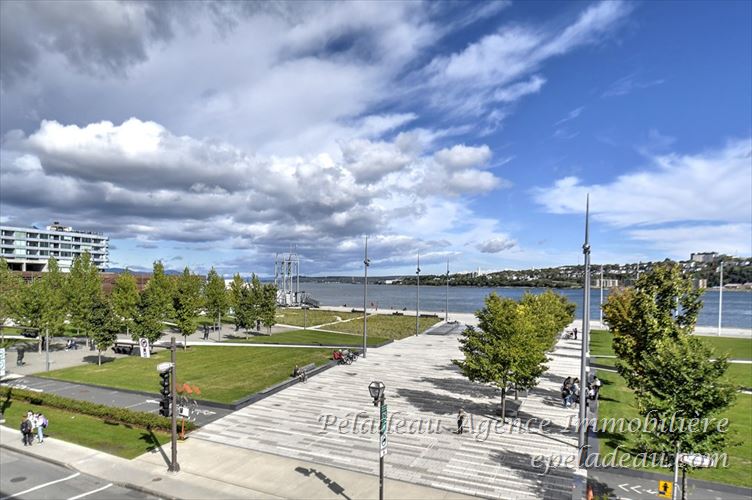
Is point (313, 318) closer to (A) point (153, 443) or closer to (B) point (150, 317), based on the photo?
(B) point (150, 317)

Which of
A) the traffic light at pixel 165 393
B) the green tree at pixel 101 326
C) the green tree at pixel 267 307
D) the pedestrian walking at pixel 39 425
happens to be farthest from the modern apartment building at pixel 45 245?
the traffic light at pixel 165 393

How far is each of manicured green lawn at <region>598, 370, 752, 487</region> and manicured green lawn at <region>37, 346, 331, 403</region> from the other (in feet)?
70.7

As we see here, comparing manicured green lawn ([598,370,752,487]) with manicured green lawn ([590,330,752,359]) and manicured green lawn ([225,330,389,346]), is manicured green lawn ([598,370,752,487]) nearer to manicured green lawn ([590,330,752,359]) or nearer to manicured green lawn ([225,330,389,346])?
manicured green lawn ([590,330,752,359])

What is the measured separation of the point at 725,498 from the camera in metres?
15.9

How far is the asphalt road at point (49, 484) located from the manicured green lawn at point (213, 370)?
10320 mm

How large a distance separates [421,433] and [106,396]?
2051cm

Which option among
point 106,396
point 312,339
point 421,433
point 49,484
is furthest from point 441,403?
point 312,339

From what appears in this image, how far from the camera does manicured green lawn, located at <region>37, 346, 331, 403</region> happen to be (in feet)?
102

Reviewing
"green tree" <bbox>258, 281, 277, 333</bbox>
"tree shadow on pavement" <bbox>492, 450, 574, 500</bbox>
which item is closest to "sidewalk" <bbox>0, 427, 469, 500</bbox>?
"tree shadow on pavement" <bbox>492, 450, 574, 500</bbox>

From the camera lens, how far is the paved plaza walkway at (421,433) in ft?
58.7

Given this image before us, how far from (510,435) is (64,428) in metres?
22.7

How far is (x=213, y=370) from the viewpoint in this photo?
120 ft

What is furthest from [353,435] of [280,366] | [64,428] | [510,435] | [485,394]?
[280,366]

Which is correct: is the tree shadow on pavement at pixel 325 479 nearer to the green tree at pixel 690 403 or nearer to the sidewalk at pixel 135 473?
the sidewalk at pixel 135 473
